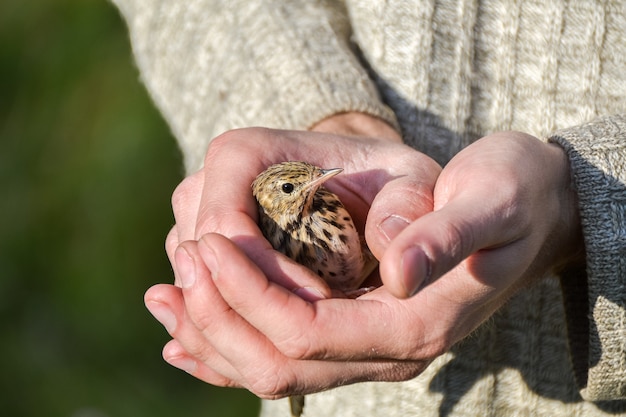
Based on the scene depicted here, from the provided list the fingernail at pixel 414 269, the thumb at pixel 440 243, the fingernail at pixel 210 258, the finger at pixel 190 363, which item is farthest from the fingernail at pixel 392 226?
the finger at pixel 190 363

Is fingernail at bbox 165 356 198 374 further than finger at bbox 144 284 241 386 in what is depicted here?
Yes

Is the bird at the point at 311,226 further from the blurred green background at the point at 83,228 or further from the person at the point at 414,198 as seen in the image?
the blurred green background at the point at 83,228

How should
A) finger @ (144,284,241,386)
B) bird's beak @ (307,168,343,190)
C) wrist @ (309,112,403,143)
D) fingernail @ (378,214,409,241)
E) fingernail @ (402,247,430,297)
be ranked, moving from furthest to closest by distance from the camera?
wrist @ (309,112,403,143) < bird's beak @ (307,168,343,190) < finger @ (144,284,241,386) < fingernail @ (378,214,409,241) < fingernail @ (402,247,430,297)

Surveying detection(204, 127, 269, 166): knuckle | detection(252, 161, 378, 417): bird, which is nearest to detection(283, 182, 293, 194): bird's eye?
detection(252, 161, 378, 417): bird

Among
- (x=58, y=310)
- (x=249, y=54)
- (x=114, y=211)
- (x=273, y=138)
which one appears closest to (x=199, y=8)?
(x=249, y=54)

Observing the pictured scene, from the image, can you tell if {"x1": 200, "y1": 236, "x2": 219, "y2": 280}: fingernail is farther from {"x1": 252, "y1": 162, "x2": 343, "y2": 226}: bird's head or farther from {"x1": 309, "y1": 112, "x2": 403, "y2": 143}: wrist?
{"x1": 309, "y1": 112, "x2": 403, "y2": 143}: wrist

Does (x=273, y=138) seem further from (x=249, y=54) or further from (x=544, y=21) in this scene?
(x=544, y=21)
